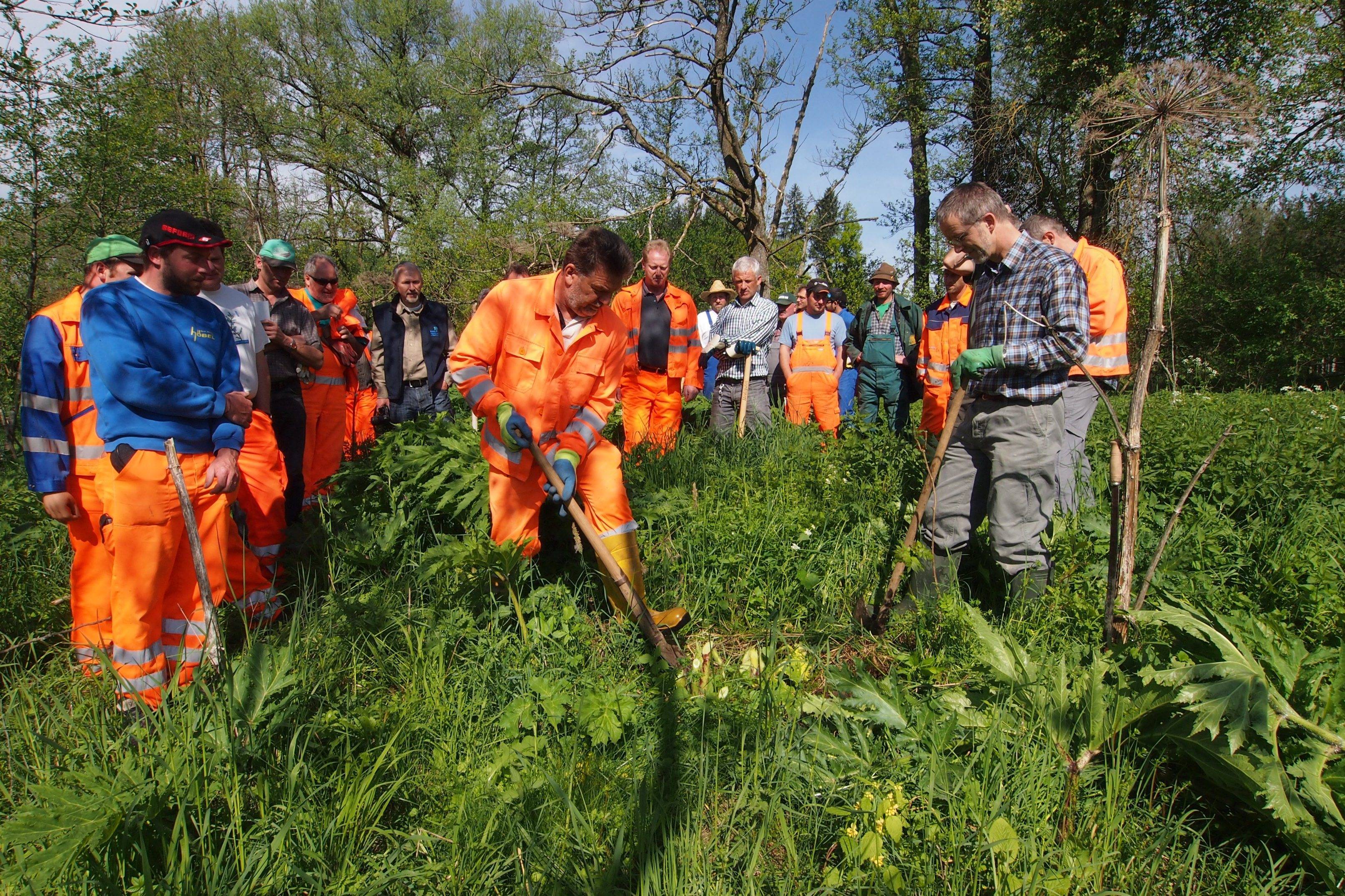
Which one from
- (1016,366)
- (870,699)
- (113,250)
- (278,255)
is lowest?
(870,699)

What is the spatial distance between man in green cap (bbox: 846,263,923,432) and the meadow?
3.86m

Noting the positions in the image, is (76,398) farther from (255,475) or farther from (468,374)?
(468,374)

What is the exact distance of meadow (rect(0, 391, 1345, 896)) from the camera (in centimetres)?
199

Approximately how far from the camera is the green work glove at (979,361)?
323 cm

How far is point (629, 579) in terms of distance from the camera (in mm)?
3426

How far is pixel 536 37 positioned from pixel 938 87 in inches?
425

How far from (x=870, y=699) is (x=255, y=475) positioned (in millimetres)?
3549

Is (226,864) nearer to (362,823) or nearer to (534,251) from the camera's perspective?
(362,823)

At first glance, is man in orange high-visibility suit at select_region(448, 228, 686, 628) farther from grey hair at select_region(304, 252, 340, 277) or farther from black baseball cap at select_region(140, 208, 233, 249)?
grey hair at select_region(304, 252, 340, 277)

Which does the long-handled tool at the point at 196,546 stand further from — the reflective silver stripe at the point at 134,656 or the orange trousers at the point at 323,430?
the orange trousers at the point at 323,430

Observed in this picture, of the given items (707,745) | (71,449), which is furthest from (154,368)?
(707,745)

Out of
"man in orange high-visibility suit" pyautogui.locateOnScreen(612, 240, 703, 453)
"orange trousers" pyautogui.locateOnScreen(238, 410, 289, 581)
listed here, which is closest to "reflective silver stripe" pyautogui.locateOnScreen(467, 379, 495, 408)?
"orange trousers" pyautogui.locateOnScreen(238, 410, 289, 581)

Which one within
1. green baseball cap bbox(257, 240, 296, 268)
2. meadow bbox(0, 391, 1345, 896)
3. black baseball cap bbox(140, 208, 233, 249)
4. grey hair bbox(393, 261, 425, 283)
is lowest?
meadow bbox(0, 391, 1345, 896)

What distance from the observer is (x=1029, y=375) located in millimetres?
3277
